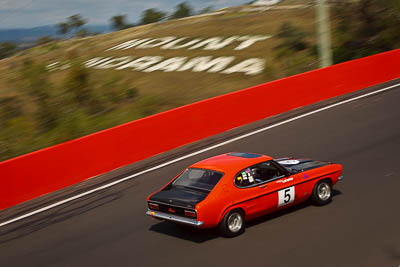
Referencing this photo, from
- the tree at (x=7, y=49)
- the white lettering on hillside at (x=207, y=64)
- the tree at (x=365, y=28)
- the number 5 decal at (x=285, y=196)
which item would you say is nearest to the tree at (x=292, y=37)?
the tree at (x=365, y=28)

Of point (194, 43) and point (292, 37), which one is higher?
point (194, 43)

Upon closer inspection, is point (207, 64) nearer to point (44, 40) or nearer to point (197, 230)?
point (44, 40)

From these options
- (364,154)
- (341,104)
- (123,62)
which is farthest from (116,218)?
(123,62)

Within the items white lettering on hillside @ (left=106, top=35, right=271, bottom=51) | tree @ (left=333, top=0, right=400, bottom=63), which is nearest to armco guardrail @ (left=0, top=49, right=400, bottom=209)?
tree @ (left=333, top=0, right=400, bottom=63)

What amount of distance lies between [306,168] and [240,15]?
117 feet

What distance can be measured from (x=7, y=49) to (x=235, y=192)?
15461 millimetres

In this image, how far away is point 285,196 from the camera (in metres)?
9.37

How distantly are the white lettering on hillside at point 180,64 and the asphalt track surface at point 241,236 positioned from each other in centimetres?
1865

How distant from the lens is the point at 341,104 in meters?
19.0

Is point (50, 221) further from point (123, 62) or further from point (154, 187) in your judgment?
point (123, 62)

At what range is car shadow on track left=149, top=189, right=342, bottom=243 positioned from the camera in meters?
9.01

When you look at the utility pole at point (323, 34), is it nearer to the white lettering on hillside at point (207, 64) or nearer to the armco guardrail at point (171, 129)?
the armco guardrail at point (171, 129)

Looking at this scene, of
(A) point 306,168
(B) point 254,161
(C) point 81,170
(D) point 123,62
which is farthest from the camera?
(D) point 123,62

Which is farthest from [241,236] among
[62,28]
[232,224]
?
[62,28]
